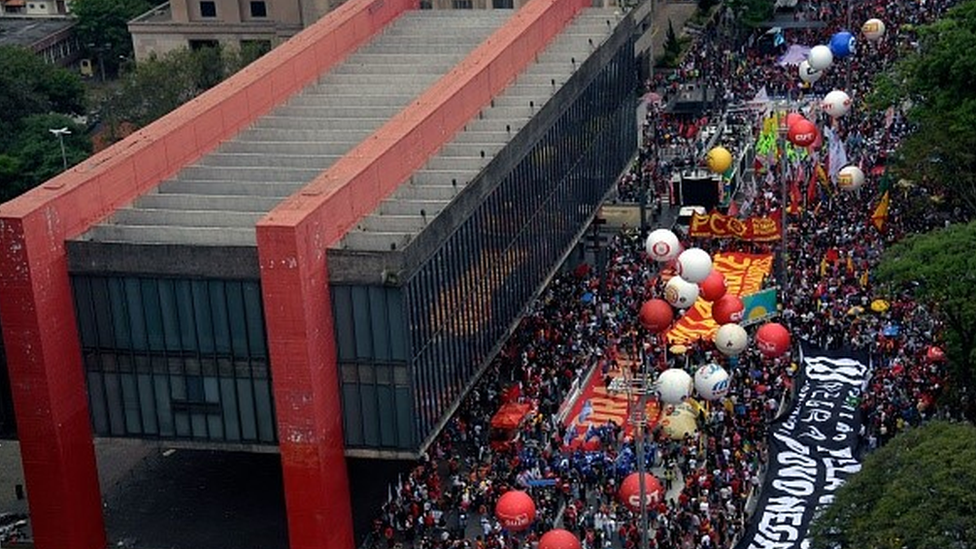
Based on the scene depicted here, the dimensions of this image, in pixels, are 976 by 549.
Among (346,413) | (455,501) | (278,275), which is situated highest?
(278,275)

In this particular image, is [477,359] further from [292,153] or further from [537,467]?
[292,153]

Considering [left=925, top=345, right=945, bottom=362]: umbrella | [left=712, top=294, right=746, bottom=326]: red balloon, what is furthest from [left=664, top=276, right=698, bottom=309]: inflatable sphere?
[left=925, top=345, right=945, bottom=362]: umbrella

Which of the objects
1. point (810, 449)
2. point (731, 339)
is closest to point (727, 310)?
point (731, 339)

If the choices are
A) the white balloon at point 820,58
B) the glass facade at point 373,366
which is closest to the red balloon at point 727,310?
the glass facade at point 373,366

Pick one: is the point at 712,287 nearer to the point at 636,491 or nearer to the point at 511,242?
the point at 511,242

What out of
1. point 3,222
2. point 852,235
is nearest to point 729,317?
point 852,235

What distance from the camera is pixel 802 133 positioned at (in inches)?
3095

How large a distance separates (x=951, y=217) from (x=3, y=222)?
1736 inches

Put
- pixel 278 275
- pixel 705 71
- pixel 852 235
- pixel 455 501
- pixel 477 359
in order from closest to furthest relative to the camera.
Answer: pixel 278 275
pixel 455 501
pixel 477 359
pixel 852 235
pixel 705 71

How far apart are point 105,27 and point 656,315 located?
73730 millimetres

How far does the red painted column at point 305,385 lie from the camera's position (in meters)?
52.3

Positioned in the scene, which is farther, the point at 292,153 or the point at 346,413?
the point at 292,153

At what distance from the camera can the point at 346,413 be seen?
55.6m

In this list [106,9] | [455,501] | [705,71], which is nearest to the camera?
[455,501]
